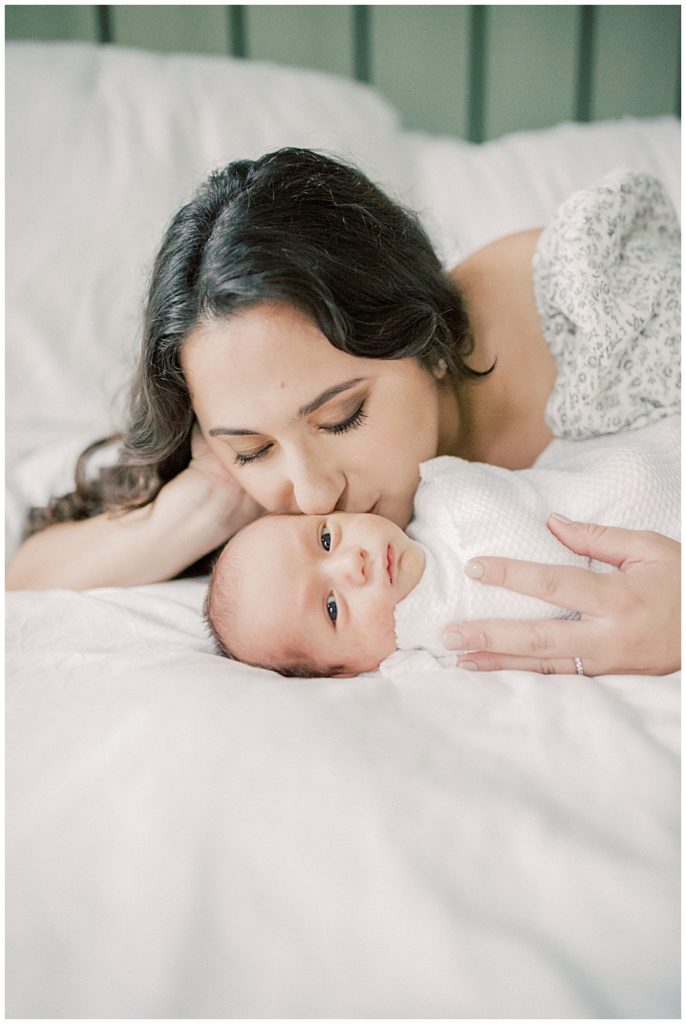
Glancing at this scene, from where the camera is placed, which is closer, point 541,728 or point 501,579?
point 541,728

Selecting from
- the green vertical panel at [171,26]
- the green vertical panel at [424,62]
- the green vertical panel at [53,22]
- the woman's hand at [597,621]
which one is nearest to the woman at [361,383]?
the woman's hand at [597,621]

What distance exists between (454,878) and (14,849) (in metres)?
0.33

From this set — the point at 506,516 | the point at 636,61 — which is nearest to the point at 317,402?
the point at 506,516

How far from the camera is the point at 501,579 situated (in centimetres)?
86

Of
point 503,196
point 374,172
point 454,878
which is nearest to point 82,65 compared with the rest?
point 374,172

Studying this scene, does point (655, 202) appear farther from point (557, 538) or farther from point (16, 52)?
point (16, 52)

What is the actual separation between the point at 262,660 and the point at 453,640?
22cm

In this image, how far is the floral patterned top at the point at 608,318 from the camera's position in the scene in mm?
1181

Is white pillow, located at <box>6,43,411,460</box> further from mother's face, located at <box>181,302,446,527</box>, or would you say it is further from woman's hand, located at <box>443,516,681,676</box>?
woman's hand, located at <box>443,516,681,676</box>

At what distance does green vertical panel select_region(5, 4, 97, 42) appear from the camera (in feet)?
6.59

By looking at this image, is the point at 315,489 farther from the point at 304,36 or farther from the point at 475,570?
the point at 304,36

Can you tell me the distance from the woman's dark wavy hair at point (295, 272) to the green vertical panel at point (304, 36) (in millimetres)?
1229

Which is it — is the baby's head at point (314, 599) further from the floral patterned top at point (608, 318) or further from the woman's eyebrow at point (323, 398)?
the floral patterned top at point (608, 318)

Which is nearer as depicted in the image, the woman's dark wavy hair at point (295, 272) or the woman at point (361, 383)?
the woman at point (361, 383)
